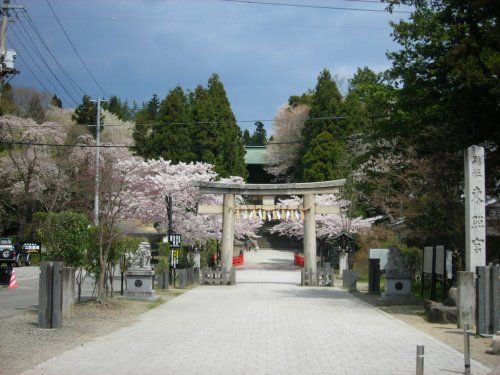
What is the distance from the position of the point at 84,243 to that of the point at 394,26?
12.5 metres

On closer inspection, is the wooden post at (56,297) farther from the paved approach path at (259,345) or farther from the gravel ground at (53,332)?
the paved approach path at (259,345)

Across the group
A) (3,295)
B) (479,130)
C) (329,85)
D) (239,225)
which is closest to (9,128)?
(239,225)

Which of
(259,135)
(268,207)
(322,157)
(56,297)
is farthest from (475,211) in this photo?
(259,135)

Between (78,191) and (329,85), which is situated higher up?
(329,85)

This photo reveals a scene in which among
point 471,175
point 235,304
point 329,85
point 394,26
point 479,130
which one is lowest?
point 235,304

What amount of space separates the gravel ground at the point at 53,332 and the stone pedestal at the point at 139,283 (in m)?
1.96

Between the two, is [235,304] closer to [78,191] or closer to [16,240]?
[78,191]

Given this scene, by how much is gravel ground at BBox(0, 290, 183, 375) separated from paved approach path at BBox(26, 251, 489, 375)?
0.36m

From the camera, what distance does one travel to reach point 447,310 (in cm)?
1484

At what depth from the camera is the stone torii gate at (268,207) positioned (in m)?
30.9

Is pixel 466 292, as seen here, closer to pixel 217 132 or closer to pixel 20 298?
pixel 20 298

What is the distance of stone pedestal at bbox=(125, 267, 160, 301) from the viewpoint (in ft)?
66.5

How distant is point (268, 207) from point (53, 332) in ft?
66.0

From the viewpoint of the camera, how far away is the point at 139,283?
20328 mm
